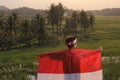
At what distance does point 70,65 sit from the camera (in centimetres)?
677

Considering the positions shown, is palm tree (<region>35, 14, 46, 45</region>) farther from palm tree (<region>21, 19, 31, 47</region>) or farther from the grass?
the grass

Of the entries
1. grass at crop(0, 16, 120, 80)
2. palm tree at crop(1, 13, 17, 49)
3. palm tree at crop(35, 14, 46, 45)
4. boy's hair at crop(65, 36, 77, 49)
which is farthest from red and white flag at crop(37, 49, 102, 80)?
palm tree at crop(1, 13, 17, 49)

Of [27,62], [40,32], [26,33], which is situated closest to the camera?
[27,62]

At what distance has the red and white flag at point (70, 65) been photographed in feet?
22.1

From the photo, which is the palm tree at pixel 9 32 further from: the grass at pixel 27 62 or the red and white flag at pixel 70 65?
the red and white flag at pixel 70 65

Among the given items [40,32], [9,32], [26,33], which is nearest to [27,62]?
[40,32]

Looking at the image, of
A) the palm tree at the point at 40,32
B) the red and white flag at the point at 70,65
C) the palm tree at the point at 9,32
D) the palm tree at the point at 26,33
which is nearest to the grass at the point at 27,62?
the red and white flag at the point at 70,65

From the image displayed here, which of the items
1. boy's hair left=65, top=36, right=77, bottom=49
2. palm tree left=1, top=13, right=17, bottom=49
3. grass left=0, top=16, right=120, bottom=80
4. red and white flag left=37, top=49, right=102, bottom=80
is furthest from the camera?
palm tree left=1, top=13, right=17, bottom=49

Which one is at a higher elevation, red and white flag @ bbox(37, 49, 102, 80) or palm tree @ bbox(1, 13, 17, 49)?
red and white flag @ bbox(37, 49, 102, 80)

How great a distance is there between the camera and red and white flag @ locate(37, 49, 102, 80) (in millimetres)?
6738

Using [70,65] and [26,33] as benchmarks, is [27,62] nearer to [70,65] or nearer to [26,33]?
[70,65]

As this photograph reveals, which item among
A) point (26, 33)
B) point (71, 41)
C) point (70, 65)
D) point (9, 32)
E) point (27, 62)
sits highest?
point (71, 41)

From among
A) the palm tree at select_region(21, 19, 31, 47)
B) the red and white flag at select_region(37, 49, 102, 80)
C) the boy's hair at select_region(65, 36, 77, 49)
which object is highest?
the boy's hair at select_region(65, 36, 77, 49)

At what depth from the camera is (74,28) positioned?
116 m
